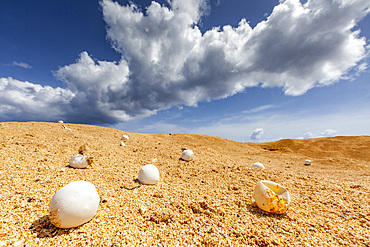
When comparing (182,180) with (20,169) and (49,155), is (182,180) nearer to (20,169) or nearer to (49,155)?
(20,169)

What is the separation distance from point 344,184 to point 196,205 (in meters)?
5.54

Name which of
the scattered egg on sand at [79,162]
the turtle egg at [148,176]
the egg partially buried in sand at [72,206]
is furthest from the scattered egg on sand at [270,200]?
the scattered egg on sand at [79,162]

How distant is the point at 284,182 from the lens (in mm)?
5234

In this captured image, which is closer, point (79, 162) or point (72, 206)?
point (72, 206)

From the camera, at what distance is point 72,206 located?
8.21ft

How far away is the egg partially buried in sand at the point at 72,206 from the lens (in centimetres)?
247

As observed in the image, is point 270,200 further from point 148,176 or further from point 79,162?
point 79,162

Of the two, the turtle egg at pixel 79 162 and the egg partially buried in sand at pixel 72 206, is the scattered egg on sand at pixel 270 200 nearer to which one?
the egg partially buried in sand at pixel 72 206

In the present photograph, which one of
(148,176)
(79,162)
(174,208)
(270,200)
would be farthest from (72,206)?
(270,200)

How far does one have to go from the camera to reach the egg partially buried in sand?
8.12 ft

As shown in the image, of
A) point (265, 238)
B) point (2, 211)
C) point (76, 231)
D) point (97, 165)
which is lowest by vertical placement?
point (265, 238)

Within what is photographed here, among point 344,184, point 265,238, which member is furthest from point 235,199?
point 344,184

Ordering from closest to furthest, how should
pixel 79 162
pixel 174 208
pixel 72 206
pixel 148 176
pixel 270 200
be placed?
pixel 72 206 < pixel 270 200 < pixel 174 208 < pixel 148 176 < pixel 79 162

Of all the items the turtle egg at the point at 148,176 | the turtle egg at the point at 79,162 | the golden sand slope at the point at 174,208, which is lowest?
the golden sand slope at the point at 174,208
